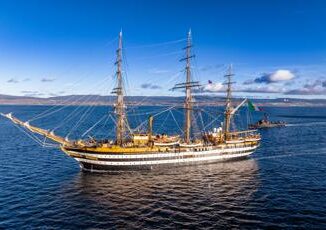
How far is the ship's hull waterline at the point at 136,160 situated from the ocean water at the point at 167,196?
1819 mm

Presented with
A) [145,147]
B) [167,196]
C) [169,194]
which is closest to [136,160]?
[145,147]

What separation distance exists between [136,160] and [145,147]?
3251 mm

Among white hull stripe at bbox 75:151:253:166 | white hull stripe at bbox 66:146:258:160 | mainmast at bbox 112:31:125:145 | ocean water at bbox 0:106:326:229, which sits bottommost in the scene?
ocean water at bbox 0:106:326:229

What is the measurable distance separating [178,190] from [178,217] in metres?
11.3

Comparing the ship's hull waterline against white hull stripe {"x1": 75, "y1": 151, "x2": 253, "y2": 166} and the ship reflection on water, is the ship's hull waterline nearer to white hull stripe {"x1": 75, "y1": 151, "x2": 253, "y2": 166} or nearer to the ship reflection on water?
white hull stripe {"x1": 75, "y1": 151, "x2": 253, "y2": 166}

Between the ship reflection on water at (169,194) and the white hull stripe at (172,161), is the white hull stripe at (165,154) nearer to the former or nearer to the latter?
the white hull stripe at (172,161)

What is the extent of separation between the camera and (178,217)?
138 feet

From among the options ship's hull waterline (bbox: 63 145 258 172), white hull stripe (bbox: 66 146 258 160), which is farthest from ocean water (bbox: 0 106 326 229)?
white hull stripe (bbox: 66 146 258 160)

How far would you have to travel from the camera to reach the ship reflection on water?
42375 millimetres

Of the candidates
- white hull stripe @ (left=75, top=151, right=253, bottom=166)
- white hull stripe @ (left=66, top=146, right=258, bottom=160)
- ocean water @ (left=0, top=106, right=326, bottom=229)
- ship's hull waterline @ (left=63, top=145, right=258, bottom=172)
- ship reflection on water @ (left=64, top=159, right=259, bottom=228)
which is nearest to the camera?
ocean water @ (left=0, top=106, right=326, bottom=229)

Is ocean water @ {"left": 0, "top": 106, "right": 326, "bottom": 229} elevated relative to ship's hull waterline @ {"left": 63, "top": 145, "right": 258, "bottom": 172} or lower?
lower

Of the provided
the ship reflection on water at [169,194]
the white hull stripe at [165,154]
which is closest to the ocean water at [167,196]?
the ship reflection on water at [169,194]

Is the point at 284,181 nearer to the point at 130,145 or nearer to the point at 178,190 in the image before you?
the point at 178,190

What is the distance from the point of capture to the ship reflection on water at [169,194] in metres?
42.4
